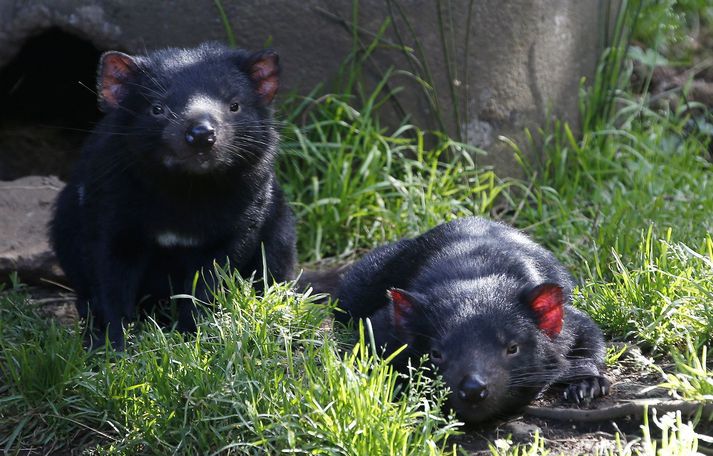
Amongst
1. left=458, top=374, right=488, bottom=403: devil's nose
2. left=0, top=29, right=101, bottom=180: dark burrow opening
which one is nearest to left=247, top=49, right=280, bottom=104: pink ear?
left=458, top=374, right=488, bottom=403: devil's nose

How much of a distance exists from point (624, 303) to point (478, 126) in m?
2.23

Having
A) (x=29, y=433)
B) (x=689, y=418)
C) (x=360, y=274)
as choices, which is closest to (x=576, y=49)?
(x=360, y=274)

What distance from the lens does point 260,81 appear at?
15.8ft

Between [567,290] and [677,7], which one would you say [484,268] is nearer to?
[567,290]

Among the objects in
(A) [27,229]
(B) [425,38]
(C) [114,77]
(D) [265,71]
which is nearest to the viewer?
(C) [114,77]

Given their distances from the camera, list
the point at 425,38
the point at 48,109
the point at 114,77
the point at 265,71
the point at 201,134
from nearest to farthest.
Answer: the point at 201,134, the point at 114,77, the point at 265,71, the point at 425,38, the point at 48,109

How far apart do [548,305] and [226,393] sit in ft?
4.12

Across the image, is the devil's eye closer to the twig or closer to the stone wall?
the stone wall

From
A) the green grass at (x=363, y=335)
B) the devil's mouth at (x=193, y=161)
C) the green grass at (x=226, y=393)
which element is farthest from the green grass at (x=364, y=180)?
the green grass at (x=226, y=393)

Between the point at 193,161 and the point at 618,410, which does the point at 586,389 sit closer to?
the point at 618,410

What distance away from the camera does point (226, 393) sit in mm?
3566

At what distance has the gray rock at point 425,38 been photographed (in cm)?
596

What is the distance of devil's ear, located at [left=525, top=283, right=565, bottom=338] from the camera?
152 inches

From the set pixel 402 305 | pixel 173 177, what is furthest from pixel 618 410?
pixel 173 177
